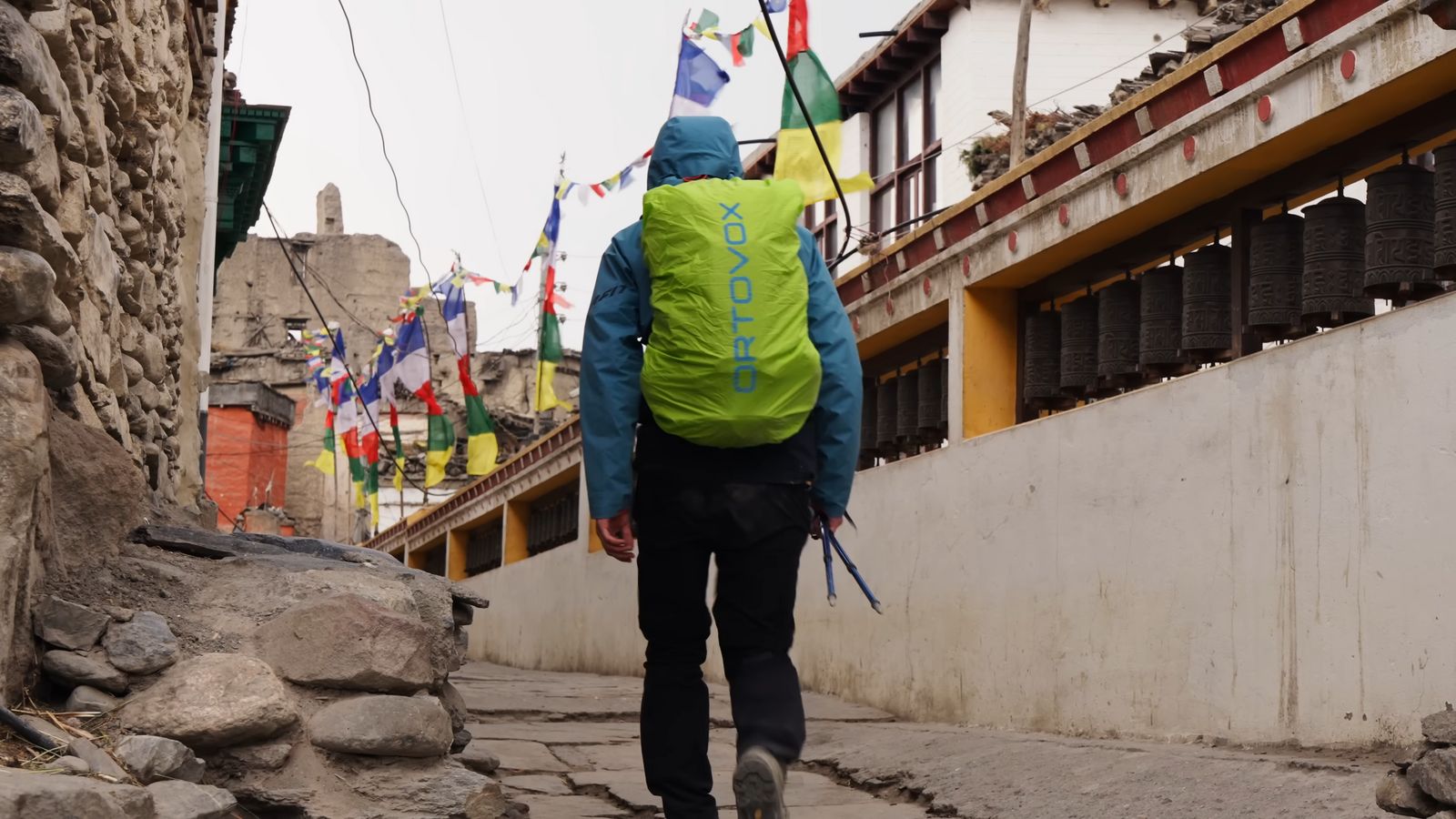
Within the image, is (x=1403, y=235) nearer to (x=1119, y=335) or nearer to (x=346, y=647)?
(x=1119, y=335)

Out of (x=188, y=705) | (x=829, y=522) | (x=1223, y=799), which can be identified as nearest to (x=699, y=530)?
(x=829, y=522)

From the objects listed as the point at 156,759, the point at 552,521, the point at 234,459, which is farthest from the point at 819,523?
the point at 234,459

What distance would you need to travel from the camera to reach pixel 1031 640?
707 cm

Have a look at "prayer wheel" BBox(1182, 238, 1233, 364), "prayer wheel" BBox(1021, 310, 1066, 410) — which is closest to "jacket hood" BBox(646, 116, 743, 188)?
"prayer wheel" BBox(1182, 238, 1233, 364)

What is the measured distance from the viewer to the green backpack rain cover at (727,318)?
321cm

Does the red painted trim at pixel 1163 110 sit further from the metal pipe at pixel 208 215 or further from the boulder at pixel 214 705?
the metal pipe at pixel 208 215

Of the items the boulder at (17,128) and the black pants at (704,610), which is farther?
the black pants at (704,610)

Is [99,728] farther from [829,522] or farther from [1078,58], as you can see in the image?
[1078,58]

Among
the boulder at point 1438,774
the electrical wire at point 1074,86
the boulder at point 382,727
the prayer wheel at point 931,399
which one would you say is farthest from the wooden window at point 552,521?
the boulder at point 1438,774

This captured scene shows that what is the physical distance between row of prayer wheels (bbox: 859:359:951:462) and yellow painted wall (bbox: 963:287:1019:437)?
1.03ft

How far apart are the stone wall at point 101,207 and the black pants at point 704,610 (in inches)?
56.7

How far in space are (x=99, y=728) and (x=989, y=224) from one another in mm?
5556

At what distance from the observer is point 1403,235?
5387mm

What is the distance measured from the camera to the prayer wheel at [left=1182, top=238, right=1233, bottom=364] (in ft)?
21.0
